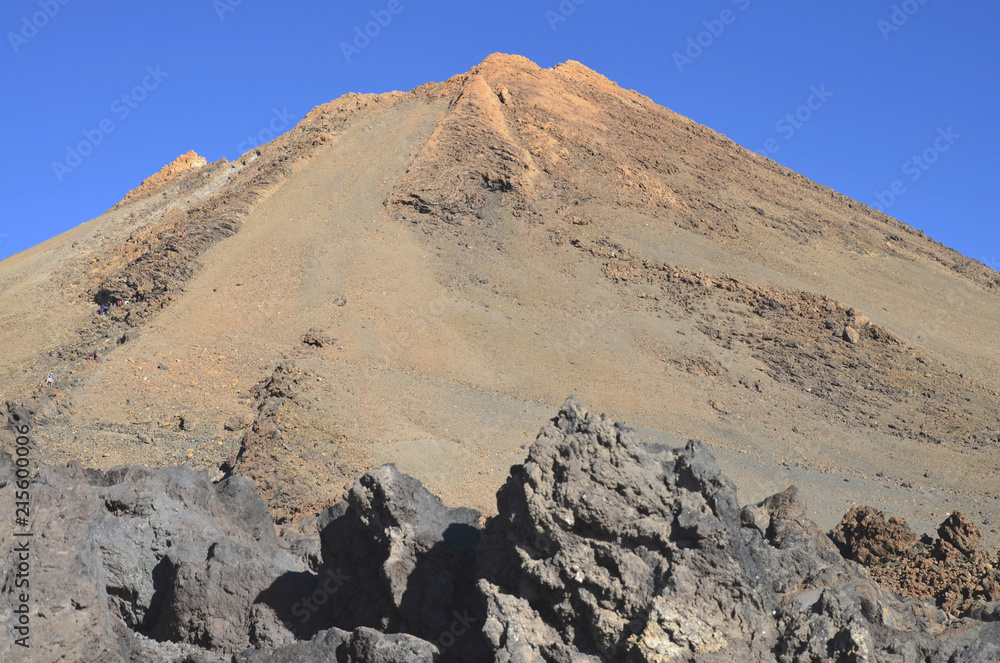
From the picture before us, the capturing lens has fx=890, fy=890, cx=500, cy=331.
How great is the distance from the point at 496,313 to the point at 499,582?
2279cm

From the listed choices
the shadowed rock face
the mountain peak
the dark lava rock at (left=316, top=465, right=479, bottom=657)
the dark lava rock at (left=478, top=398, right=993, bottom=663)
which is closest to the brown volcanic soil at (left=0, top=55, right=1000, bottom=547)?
the mountain peak

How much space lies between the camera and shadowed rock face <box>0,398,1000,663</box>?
20.0 ft

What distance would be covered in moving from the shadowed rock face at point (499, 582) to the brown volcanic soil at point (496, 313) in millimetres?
8523

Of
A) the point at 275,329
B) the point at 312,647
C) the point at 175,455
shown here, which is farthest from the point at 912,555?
the point at 275,329

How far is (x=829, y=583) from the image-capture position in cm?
767

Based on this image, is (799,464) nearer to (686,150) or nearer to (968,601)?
(968,601)

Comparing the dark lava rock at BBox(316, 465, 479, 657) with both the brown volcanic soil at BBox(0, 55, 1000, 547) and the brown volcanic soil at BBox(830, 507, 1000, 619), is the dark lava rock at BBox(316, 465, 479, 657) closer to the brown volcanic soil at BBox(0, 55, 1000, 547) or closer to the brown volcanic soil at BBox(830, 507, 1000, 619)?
the brown volcanic soil at BBox(830, 507, 1000, 619)

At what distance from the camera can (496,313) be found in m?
29.5

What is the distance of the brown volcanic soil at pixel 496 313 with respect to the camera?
21016 mm

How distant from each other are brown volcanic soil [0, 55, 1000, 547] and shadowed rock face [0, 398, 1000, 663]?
8523 millimetres

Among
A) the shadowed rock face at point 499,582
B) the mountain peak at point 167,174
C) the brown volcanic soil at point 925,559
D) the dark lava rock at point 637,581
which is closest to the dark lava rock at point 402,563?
the shadowed rock face at point 499,582

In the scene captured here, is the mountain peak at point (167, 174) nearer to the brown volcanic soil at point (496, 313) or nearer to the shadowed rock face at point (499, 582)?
the brown volcanic soil at point (496, 313)

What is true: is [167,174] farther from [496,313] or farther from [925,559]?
[925,559]

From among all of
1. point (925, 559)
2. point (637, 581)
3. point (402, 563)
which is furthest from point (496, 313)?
point (637, 581)
